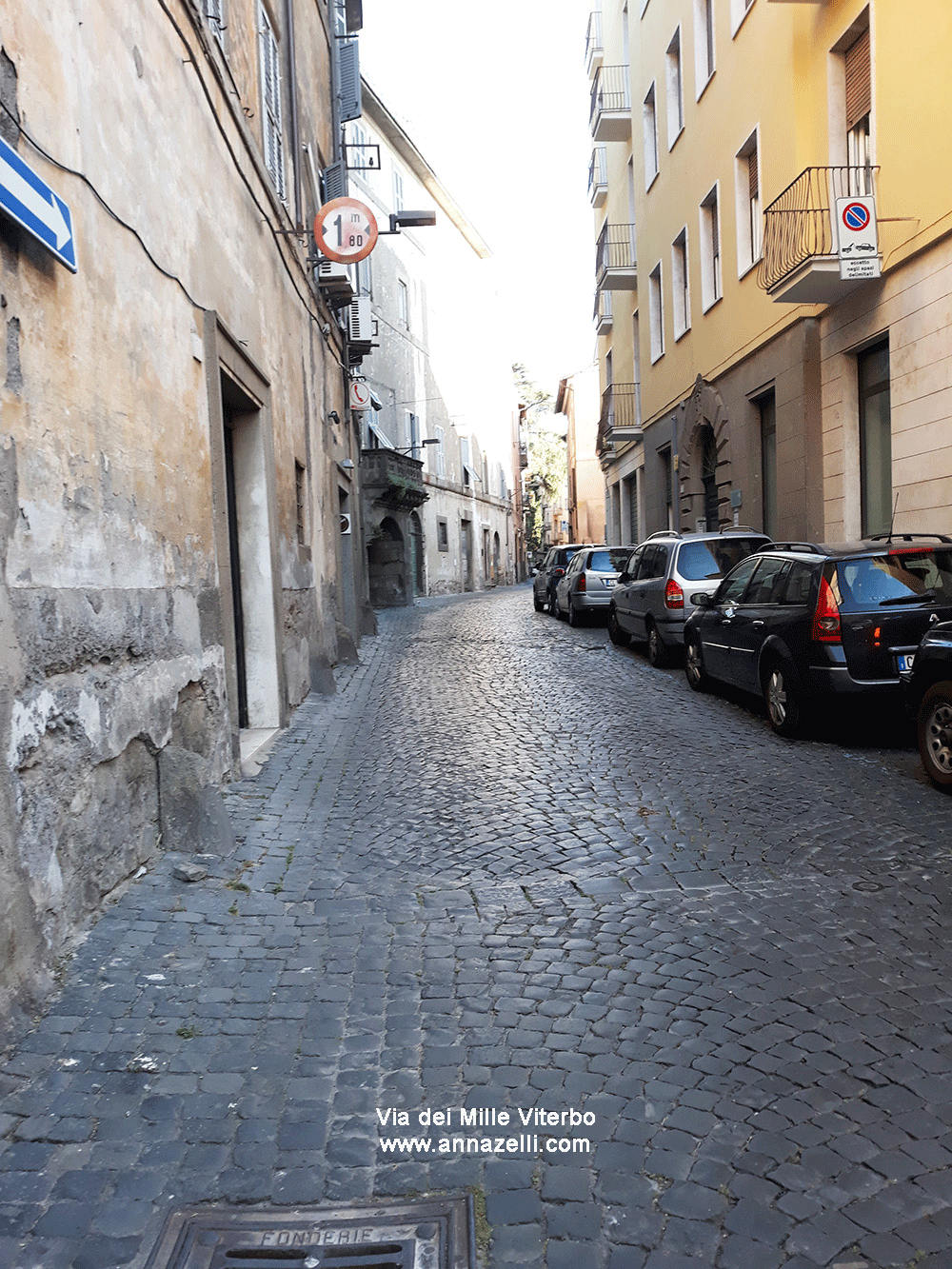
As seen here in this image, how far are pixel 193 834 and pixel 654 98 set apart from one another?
21.9m

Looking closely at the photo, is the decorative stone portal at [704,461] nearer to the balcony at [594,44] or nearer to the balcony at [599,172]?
the balcony at [599,172]

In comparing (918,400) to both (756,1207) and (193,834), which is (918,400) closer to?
(193,834)

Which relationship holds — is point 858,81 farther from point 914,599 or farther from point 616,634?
point 914,599

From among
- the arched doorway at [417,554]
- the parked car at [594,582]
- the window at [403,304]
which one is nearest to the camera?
the parked car at [594,582]

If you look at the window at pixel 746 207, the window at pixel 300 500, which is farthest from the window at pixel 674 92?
the window at pixel 300 500

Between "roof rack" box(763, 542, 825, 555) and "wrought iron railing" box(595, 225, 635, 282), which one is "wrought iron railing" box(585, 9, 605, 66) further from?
"roof rack" box(763, 542, 825, 555)

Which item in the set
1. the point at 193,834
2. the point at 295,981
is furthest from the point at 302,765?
the point at 295,981

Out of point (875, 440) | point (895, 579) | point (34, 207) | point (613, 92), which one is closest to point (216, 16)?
point (34, 207)

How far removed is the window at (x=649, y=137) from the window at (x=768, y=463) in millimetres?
9162

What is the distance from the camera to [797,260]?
40.9ft

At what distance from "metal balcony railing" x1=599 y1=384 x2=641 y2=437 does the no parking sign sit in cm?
1435

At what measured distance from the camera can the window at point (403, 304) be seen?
114ft
